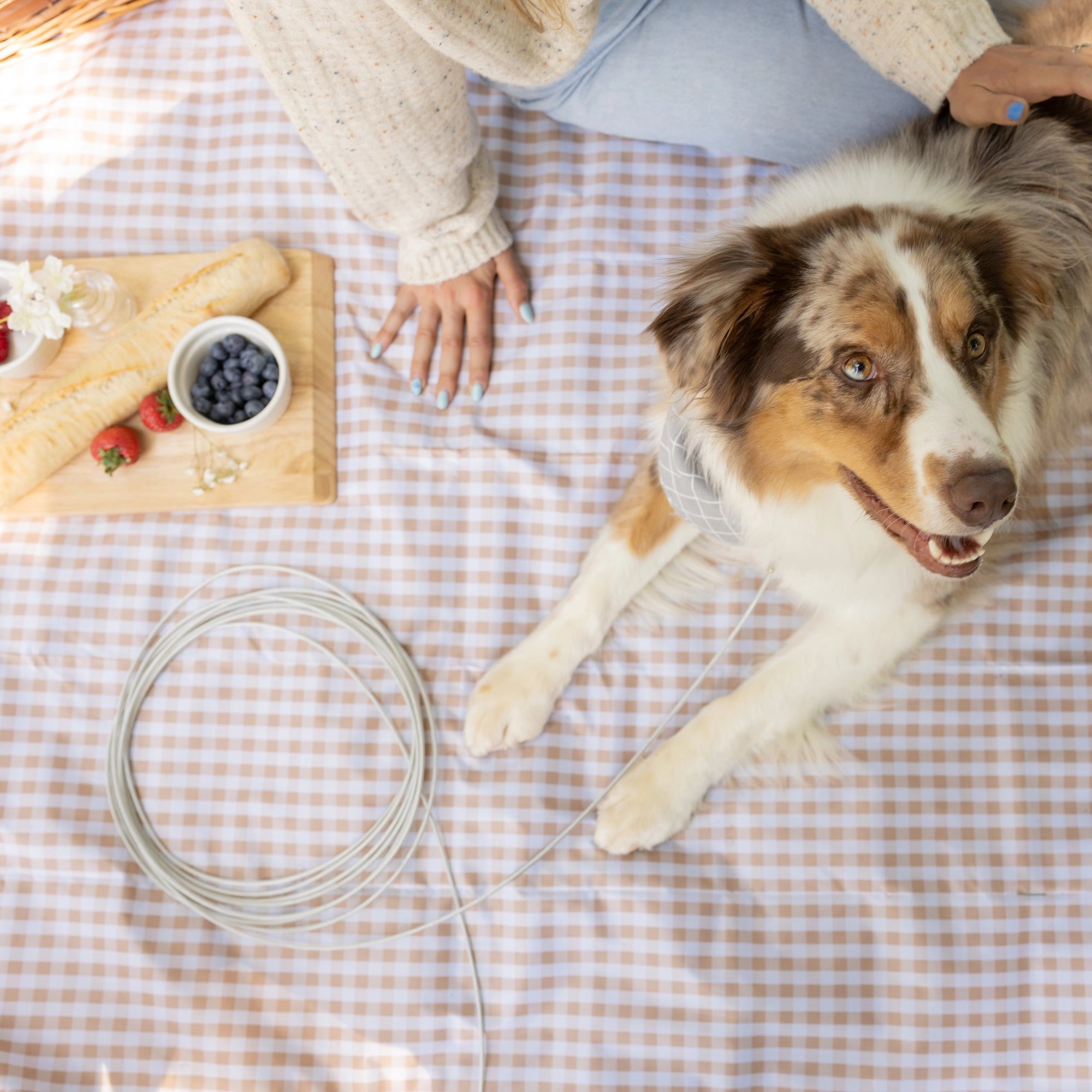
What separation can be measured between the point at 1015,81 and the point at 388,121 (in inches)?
41.3

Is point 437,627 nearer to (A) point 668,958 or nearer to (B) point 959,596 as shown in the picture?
(A) point 668,958

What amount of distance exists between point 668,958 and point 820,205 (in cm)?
140

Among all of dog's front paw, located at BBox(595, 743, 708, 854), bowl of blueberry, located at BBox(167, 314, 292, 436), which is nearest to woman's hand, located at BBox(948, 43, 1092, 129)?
dog's front paw, located at BBox(595, 743, 708, 854)

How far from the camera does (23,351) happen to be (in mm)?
1964

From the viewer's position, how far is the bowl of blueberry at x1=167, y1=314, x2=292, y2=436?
187 centimetres

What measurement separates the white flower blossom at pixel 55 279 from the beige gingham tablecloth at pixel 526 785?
31cm

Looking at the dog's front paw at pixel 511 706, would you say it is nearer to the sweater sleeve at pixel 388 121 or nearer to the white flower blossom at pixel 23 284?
the sweater sleeve at pixel 388 121

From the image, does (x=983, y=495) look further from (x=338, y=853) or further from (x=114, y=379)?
(x=114, y=379)

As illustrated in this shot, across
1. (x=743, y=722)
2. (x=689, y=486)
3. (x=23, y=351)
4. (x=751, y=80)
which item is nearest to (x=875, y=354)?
(x=689, y=486)

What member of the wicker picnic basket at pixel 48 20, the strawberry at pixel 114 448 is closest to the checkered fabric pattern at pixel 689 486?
the strawberry at pixel 114 448

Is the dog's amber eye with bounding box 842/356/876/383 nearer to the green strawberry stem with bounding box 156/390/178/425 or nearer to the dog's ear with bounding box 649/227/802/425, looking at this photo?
the dog's ear with bounding box 649/227/802/425

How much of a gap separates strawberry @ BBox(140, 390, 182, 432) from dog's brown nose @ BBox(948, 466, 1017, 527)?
1.49 m

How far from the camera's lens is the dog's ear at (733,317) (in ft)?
4.38

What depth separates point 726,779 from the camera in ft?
6.05
